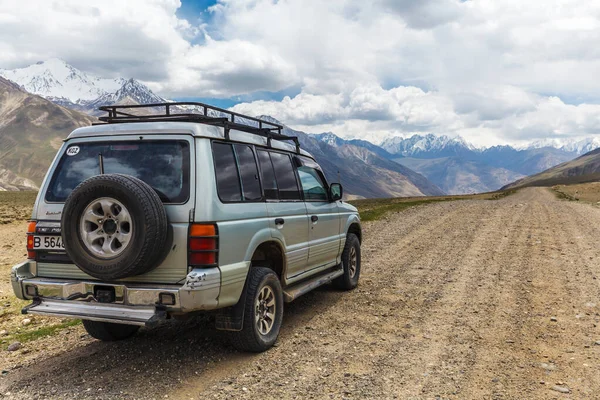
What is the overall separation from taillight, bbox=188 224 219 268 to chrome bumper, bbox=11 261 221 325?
78mm

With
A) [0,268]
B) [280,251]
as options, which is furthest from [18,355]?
[0,268]

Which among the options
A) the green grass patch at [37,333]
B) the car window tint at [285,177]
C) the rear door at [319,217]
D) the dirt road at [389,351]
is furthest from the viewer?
the rear door at [319,217]

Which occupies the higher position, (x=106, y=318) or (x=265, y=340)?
(x=106, y=318)

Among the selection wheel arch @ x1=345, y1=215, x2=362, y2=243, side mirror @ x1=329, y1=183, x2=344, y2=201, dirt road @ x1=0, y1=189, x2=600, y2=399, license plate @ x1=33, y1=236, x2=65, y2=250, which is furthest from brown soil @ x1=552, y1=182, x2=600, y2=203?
license plate @ x1=33, y1=236, x2=65, y2=250

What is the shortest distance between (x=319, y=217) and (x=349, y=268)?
1.77 meters

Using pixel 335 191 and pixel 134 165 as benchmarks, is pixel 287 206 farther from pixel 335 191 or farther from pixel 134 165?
pixel 134 165

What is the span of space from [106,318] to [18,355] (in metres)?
1.89

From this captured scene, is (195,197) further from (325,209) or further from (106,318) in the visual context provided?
(325,209)

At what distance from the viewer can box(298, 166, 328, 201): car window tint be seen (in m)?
6.84

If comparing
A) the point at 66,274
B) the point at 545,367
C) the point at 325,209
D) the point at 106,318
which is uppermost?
the point at 325,209

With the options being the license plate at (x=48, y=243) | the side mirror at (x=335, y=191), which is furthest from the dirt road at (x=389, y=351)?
the side mirror at (x=335, y=191)

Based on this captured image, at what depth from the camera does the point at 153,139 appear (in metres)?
4.85

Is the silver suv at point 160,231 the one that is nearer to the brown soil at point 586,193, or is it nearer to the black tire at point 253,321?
the black tire at point 253,321

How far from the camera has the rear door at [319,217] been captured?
22.1 feet
